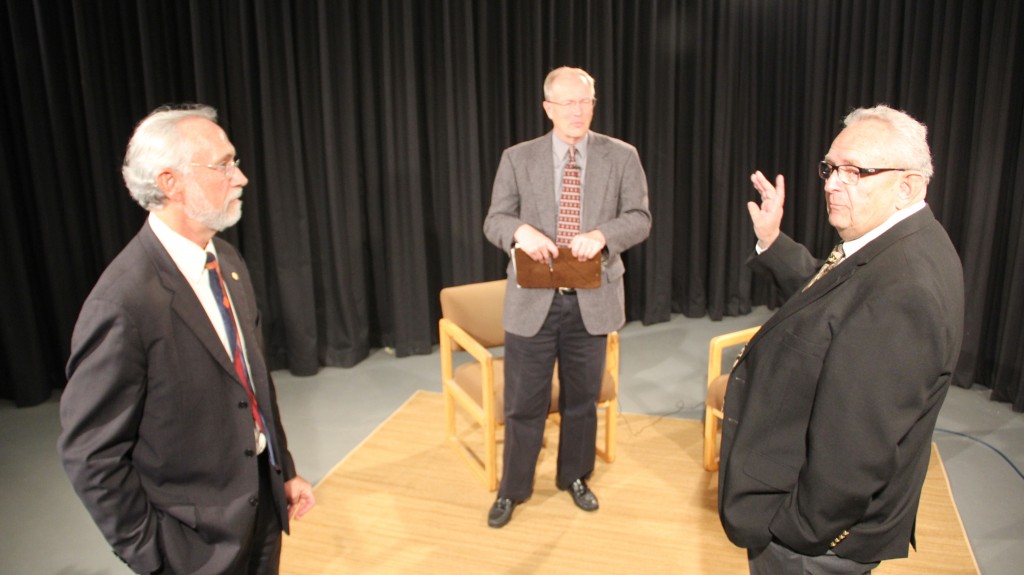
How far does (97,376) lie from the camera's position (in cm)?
131

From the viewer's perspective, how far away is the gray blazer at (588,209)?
258 centimetres

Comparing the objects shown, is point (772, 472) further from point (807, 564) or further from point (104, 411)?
point (104, 411)

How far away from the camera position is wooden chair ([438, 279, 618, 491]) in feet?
9.60

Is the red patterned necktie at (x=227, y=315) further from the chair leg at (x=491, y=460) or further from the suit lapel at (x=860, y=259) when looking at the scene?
the chair leg at (x=491, y=460)

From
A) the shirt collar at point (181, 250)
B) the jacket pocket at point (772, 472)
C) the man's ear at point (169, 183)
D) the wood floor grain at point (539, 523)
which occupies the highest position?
the man's ear at point (169, 183)

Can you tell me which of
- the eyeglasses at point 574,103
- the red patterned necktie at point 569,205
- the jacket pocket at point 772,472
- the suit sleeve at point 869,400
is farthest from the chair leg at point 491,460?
the suit sleeve at point 869,400

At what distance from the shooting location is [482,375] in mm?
2902

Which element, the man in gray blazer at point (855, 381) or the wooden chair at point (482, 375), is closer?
the man in gray blazer at point (855, 381)

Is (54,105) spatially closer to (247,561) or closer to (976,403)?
(247,561)

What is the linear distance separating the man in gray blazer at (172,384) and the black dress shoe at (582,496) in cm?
155

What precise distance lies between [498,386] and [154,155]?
1.80m

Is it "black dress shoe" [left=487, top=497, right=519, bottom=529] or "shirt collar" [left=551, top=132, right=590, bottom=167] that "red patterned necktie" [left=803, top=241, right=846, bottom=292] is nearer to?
"shirt collar" [left=551, top=132, right=590, bottom=167]

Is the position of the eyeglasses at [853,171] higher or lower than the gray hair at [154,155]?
lower

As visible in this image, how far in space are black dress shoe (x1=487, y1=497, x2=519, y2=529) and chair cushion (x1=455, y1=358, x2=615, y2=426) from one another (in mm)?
315
